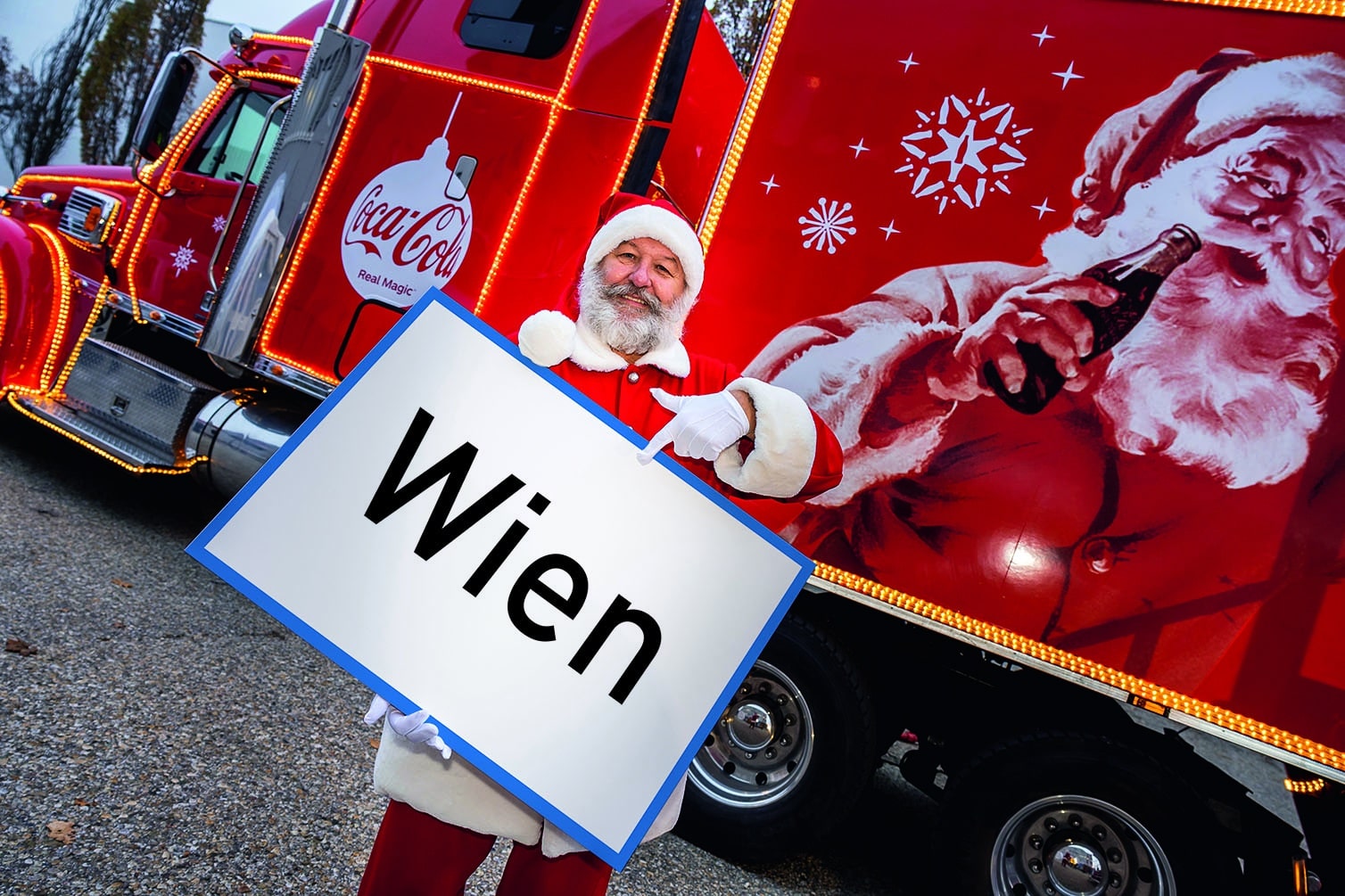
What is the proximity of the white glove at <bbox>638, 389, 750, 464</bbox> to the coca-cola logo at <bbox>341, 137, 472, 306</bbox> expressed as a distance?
238 cm

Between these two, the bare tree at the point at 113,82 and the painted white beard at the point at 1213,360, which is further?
the bare tree at the point at 113,82

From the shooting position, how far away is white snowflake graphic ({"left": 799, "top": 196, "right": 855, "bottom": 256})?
114 inches

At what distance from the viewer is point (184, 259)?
16.6 feet

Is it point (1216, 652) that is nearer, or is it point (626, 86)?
point (1216, 652)

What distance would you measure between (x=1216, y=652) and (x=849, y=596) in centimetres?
99

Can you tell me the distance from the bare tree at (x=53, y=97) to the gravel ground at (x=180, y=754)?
1858 centimetres

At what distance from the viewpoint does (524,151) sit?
3.74m

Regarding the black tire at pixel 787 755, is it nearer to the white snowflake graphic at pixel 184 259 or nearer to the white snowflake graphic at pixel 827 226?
the white snowflake graphic at pixel 827 226

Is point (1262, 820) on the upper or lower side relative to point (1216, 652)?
lower

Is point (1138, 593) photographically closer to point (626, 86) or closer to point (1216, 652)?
point (1216, 652)

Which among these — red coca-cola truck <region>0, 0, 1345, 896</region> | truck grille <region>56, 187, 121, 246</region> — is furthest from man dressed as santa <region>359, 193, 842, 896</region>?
truck grille <region>56, 187, 121, 246</region>

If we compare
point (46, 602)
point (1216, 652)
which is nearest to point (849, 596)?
point (1216, 652)

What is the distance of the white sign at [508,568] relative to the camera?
155cm

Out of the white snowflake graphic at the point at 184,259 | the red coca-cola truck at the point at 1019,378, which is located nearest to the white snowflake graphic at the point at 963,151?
the red coca-cola truck at the point at 1019,378
